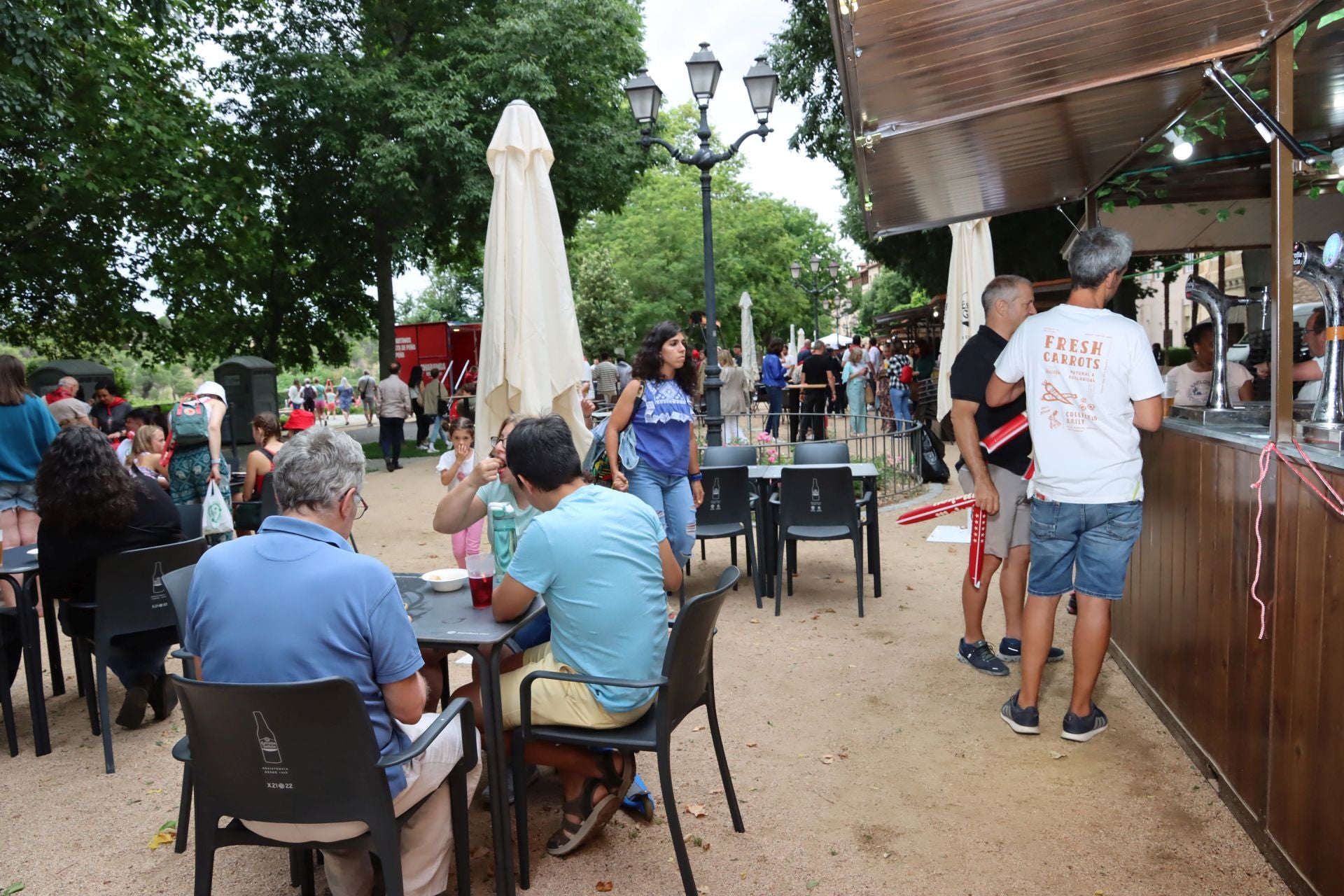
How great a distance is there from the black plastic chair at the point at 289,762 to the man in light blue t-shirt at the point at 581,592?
2.24ft

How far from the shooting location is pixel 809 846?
321 cm

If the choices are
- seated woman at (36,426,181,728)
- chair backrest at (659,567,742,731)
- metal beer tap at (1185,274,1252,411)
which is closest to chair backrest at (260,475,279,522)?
seated woman at (36,426,181,728)

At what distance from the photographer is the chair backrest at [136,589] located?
13.3 ft

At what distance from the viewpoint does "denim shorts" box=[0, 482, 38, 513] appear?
5.79m

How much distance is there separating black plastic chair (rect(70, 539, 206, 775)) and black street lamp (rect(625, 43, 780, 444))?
216 inches

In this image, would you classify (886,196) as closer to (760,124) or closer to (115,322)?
(760,124)

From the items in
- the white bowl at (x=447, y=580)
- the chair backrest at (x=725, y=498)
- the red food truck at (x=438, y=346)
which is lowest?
the chair backrest at (x=725, y=498)

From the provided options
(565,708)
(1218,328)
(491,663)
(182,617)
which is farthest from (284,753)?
(1218,328)

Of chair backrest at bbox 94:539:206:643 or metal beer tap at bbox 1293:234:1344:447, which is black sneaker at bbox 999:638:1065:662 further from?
chair backrest at bbox 94:539:206:643

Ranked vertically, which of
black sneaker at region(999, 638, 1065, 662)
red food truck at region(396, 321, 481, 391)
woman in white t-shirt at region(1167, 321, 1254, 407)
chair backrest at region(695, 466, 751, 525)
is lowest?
black sneaker at region(999, 638, 1065, 662)

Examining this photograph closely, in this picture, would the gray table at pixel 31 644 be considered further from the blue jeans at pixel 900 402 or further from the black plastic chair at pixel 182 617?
the blue jeans at pixel 900 402

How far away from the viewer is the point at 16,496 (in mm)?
5848

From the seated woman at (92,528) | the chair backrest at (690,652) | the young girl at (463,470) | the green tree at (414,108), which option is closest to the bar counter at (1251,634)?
the chair backrest at (690,652)

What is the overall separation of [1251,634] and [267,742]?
2.93 meters
